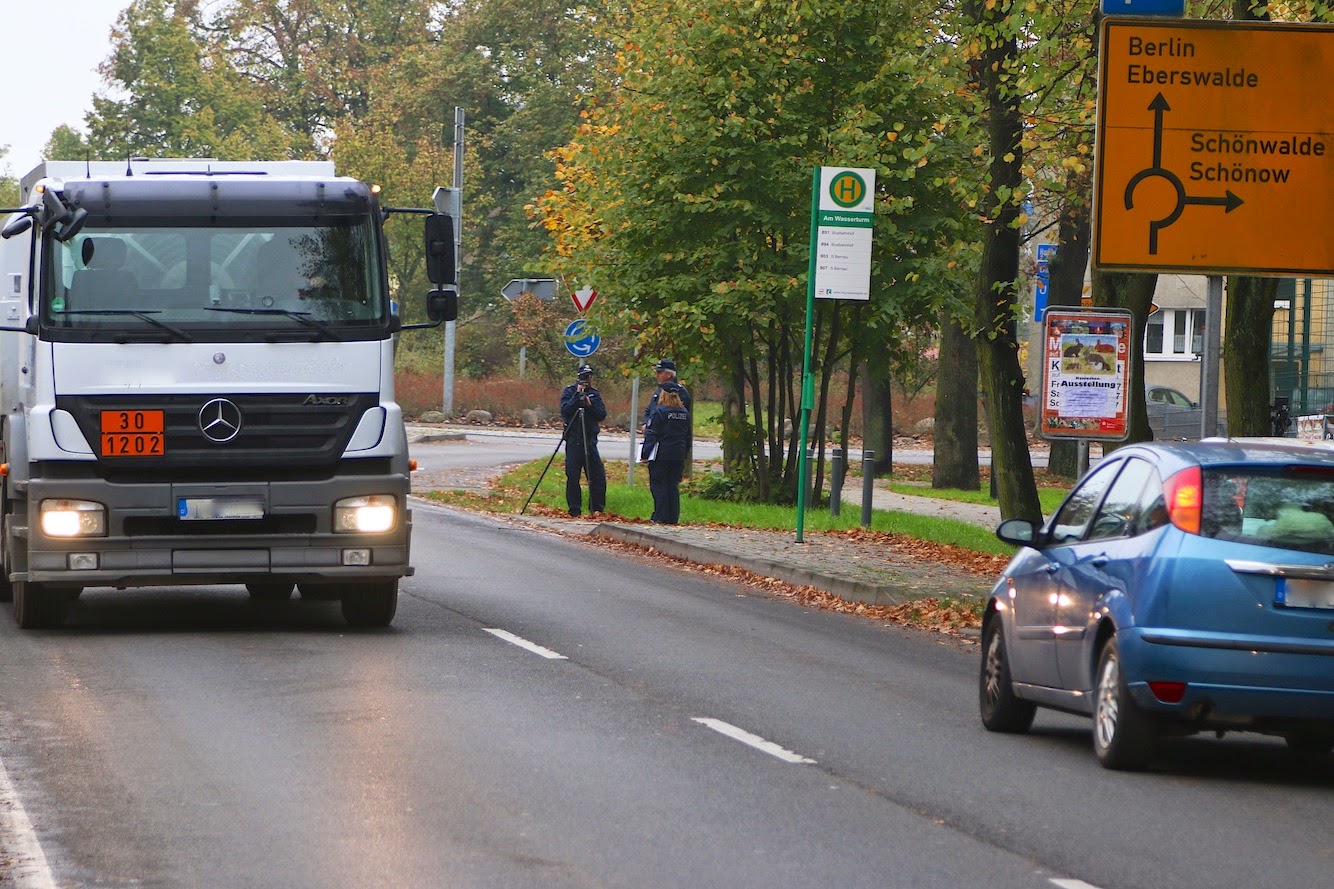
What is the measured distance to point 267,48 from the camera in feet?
286

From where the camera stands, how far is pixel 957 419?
3509 centimetres

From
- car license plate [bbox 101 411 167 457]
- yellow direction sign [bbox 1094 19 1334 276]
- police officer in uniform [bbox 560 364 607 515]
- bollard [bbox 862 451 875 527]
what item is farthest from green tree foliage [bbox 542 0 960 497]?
car license plate [bbox 101 411 167 457]

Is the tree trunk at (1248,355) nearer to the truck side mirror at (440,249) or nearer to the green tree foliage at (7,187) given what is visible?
the truck side mirror at (440,249)

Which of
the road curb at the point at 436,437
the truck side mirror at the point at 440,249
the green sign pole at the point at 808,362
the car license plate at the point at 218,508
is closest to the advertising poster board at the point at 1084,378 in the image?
the green sign pole at the point at 808,362

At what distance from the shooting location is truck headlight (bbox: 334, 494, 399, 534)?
543 inches

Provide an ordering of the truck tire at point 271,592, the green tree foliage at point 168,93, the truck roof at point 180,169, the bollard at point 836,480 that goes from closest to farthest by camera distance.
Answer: the truck roof at point 180,169 < the truck tire at point 271,592 < the bollard at point 836,480 < the green tree foliage at point 168,93

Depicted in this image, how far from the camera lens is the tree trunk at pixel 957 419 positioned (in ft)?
115

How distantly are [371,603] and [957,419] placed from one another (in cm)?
2184

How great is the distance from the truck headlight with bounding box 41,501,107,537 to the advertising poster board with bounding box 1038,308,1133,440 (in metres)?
8.23

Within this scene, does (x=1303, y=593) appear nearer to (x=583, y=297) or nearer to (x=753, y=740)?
(x=753, y=740)

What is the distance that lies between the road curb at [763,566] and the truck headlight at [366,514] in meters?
5.09

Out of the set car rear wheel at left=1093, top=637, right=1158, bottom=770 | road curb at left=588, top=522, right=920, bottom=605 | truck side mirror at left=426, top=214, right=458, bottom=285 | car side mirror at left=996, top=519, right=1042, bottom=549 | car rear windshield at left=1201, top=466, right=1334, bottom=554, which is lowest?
road curb at left=588, top=522, right=920, bottom=605

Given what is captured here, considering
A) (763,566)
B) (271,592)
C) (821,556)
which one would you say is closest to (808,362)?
(821,556)

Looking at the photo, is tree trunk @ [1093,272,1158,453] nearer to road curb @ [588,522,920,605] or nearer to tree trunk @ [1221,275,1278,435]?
tree trunk @ [1221,275,1278,435]
